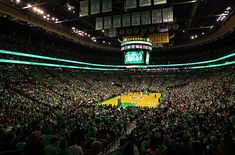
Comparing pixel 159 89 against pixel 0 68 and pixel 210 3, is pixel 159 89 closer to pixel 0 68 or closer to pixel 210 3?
pixel 210 3

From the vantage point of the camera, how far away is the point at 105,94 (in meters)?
40.5

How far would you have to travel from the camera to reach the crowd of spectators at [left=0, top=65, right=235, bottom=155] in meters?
5.01

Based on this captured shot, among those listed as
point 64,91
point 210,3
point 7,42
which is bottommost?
point 64,91

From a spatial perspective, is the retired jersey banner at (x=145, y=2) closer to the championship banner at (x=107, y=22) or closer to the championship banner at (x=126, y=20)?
the championship banner at (x=126, y=20)

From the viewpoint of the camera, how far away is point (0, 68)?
100ft

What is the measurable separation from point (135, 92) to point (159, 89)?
21.0 ft

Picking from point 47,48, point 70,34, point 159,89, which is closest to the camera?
point 70,34

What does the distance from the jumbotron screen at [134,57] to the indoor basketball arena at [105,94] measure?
20cm

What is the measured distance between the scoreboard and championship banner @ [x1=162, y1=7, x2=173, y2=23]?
17858 mm

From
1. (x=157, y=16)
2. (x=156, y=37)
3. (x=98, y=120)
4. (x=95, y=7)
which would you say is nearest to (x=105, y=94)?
(x=156, y=37)

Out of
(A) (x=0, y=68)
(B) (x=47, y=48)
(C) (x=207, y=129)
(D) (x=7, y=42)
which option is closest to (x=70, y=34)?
(B) (x=47, y=48)

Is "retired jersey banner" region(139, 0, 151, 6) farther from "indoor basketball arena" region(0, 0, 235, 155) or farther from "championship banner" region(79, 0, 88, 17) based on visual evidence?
"championship banner" region(79, 0, 88, 17)

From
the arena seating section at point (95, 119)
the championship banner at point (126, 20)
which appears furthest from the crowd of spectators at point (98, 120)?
the championship banner at point (126, 20)

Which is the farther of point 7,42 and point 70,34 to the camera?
point 70,34
